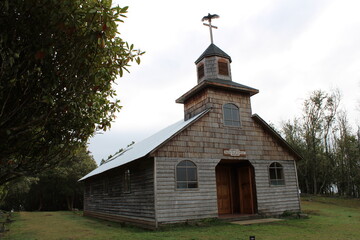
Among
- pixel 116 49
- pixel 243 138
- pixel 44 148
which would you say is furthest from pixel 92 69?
pixel 243 138

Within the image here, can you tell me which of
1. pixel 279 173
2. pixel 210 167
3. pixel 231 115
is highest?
pixel 231 115

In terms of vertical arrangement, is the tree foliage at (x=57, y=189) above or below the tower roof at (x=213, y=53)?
below

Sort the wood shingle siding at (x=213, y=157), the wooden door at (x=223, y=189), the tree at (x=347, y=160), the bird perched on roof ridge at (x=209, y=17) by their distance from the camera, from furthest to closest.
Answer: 1. the tree at (x=347, y=160)
2. the bird perched on roof ridge at (x=209, y=17)
3. the wooden door at (x=223, y=189)
4. the wood shingle siding at (x=213, y=157)

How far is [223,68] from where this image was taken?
1819 centimetres

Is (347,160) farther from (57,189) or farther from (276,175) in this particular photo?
(57,189)

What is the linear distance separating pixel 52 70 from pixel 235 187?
1450 centimetres

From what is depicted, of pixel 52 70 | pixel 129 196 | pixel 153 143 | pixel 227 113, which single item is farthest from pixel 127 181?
pixel 52 70

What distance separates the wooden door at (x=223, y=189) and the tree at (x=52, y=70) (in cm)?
1178

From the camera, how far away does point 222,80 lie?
17.5 m

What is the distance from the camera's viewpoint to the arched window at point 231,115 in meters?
16.1

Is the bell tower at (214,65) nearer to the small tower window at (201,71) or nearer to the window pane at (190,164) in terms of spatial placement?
the small tower window at (201,71)

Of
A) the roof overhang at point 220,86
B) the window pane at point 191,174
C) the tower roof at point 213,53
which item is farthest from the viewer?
the tower roof at point 213,53

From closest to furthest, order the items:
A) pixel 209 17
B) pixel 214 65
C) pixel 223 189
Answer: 1. pixel 223 189
2. pixel 214 65
3. pixel 209 17

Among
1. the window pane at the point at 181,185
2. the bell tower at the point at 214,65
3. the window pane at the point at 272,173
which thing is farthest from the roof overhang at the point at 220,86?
the window pane at the point at 181,185
